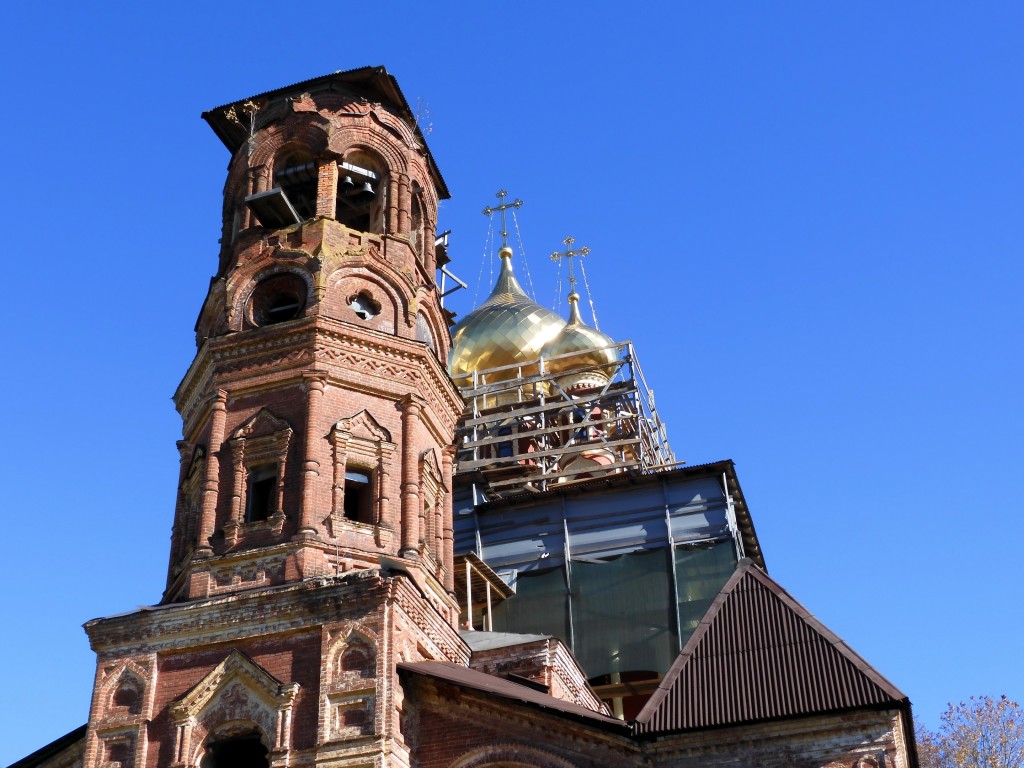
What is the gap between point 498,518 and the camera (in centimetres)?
2669

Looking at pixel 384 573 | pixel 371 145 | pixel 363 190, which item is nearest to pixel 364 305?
pixel 363 190

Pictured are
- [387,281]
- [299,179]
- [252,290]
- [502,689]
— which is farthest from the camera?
[299,179]

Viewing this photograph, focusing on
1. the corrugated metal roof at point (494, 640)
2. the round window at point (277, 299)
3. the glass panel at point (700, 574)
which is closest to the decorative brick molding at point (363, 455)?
the round window at point (277, 299)

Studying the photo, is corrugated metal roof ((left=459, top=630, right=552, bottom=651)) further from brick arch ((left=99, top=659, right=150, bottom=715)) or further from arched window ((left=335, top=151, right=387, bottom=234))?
arched window ((left=335, top=151, right=387, bottom=234))

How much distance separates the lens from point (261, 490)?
18156mm

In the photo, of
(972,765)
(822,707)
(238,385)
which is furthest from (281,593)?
(972,765)

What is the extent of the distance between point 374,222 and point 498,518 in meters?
7.70

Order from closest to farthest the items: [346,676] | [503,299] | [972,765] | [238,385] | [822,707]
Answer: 1. [822,707]
2. [346,676]
3. [238,385]
4. [972,765]
5. [503,299]

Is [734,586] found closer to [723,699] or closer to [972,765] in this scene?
[723,699]

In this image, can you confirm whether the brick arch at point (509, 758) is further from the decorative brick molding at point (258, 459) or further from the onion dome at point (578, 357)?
the onion dome at point (578, 357)

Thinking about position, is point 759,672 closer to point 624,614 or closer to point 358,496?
point 358,496

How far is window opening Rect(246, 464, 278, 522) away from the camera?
17.9 meters

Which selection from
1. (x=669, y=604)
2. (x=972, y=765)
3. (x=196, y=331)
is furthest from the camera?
(x=972, y=765)

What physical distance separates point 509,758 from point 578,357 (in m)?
18.3
